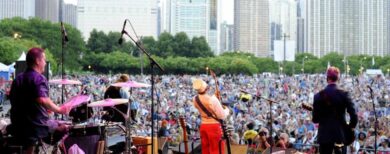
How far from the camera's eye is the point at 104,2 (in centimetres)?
17338

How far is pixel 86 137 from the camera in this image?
8547mm

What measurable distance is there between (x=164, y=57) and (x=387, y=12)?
106 metres

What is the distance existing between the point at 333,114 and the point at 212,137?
205 centimetres

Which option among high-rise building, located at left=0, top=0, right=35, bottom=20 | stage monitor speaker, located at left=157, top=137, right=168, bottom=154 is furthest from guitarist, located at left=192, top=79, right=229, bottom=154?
high-rise building, located at left=0, top=0, right=35, bottom=20

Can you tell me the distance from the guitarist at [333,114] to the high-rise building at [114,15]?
162509mm

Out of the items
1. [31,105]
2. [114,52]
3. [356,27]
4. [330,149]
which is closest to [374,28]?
[356,27]

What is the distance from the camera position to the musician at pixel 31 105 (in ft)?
21.8

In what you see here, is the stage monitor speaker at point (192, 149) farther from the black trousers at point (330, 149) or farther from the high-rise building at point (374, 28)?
the high-rise building at point (374, 28)

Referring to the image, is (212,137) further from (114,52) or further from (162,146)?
(114,52)

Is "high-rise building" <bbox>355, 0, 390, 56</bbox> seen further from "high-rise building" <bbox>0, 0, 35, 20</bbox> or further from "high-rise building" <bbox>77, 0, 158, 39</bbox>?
"high-rise building" <bbox>0, 0, 35, 20</bbox>

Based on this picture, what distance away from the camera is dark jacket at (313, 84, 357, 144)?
788cm

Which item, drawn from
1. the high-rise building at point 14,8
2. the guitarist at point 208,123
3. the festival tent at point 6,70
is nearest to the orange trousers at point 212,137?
the guitarist at point 208,123

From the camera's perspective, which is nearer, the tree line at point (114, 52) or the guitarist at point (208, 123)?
the guitarist at point (208, 123)

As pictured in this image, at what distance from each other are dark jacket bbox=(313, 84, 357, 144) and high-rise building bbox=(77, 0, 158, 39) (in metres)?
163
